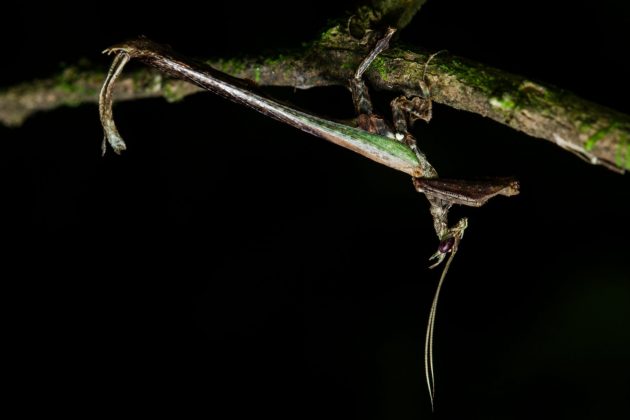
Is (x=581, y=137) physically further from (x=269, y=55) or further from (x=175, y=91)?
(x=175, y=91)

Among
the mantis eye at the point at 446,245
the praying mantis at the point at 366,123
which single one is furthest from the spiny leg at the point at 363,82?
the mantis eye at the point at 446,245

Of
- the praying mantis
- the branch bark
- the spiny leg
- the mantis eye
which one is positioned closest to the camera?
the branch bark

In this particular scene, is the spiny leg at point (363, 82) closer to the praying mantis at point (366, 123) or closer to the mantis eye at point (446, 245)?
the praying mantis at point (366, 123)

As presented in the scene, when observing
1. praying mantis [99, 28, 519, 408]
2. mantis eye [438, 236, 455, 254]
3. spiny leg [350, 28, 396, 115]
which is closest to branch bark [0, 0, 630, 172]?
spiny leg [350, 28, 396, 115]

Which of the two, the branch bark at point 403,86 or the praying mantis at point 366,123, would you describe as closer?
the branch bark at point 403,86

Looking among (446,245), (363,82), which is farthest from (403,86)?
(446,245)

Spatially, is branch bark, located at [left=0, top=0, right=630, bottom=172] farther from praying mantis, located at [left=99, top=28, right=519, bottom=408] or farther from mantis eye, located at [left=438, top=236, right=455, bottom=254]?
mantis eye, located at [left=438, top=236, right=455, bottom=254]

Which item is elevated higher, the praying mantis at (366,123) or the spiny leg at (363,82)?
the spiny leg at (363,82)

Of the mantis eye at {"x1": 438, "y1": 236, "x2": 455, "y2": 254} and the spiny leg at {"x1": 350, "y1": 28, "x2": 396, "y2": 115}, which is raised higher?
the spiny leg at {"x1": 350, "y1": 28, "x2": 396, "y2": 115}

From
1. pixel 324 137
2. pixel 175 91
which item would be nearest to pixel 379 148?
pixel 324 137
